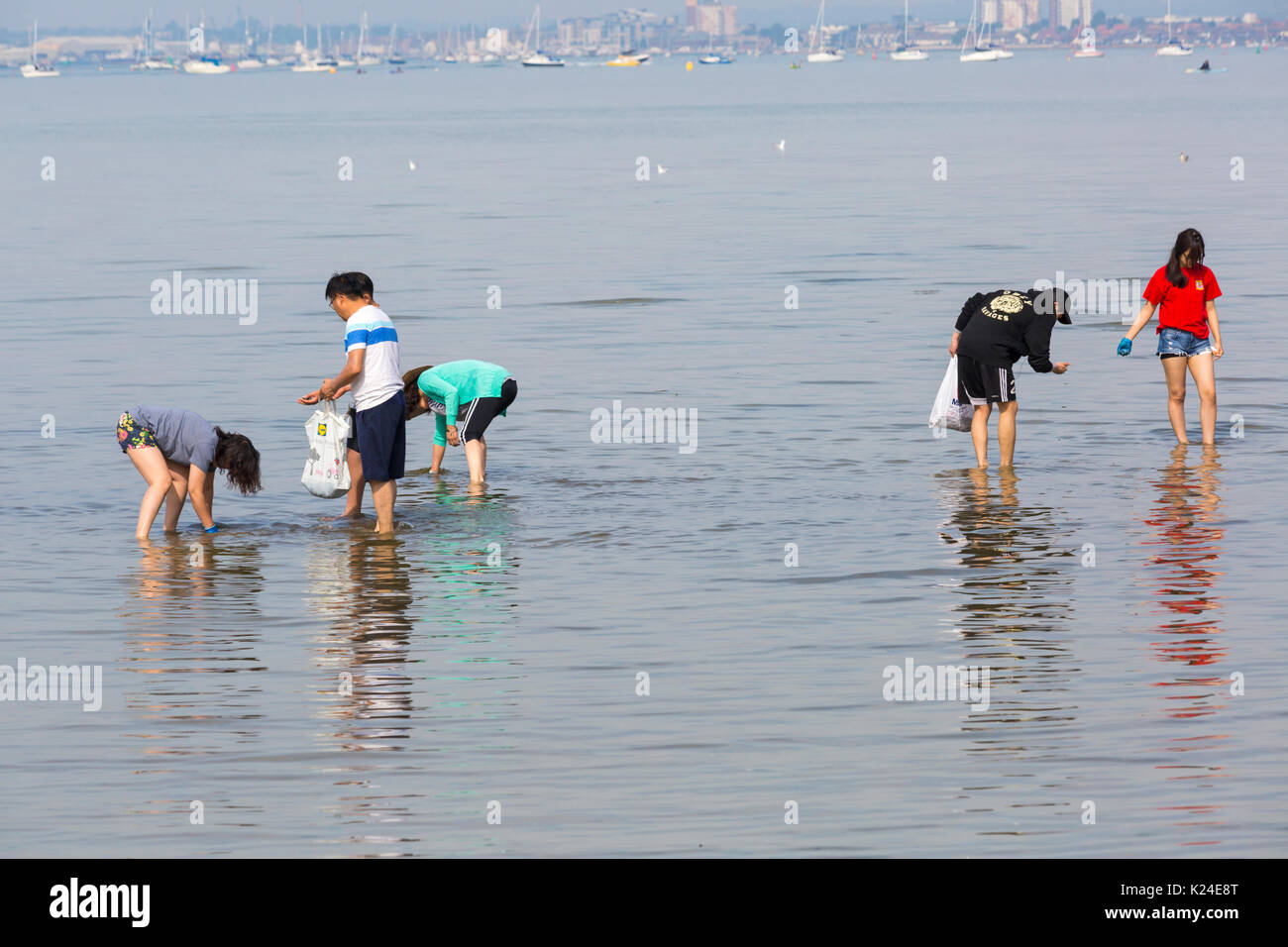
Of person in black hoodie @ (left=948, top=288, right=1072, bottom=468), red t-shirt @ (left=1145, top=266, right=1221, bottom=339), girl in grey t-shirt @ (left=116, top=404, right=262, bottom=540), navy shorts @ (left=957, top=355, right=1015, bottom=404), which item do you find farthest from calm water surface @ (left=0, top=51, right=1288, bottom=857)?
red t-shirt @ (left=1145, top=266, right=1221, bottom=339)

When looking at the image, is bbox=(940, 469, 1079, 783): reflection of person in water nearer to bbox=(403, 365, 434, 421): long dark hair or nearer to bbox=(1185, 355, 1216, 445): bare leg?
bbox=(1185, 355, 1216, 445): bare leg

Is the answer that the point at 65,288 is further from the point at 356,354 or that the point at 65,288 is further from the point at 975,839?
the point at 975,839

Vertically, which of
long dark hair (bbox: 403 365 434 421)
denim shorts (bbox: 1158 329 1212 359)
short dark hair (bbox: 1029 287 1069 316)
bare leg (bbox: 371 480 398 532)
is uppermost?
short dark hair (bbox: 1029 287 1069 316)

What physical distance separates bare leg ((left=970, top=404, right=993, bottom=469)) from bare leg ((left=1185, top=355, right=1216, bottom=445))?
5.65ft

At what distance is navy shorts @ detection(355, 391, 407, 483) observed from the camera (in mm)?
11039

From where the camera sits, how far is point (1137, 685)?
815 centimetres

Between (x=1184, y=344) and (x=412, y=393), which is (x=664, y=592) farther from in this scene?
(x=1184, y=344)

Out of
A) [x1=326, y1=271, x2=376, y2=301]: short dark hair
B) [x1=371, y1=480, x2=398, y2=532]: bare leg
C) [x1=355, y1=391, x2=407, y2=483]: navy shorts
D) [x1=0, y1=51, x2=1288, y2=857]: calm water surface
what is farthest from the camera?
[x1=371, y1=480, x2=398, y2=532]: bare leg

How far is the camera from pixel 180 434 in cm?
1116

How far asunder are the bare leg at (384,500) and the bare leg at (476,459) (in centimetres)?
136

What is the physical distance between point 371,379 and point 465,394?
170 centimetres

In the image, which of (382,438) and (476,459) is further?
(476,459)

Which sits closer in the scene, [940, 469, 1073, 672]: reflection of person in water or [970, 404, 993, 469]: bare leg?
[940, 469, 1073, 672]: reflection of person in water

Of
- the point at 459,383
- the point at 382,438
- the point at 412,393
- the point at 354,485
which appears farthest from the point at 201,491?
the point at 459,383
